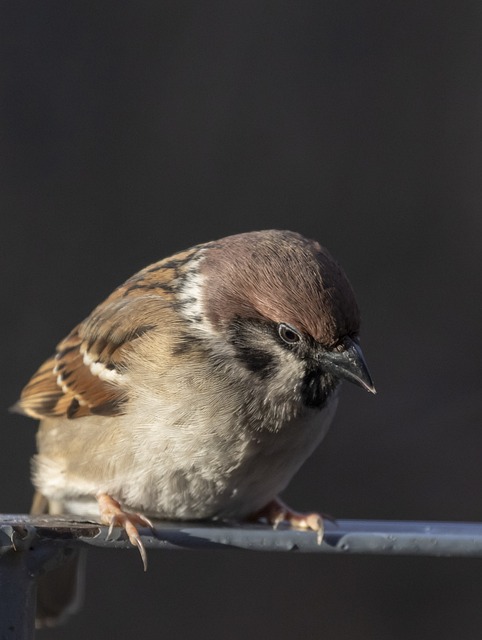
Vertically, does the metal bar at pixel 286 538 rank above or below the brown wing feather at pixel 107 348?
below

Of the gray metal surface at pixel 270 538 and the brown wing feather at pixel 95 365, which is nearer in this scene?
the gray metal surface at pixel 270 538

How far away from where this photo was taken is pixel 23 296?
479 centimetres

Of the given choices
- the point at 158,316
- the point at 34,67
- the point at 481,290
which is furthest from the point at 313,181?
the point at 158,316

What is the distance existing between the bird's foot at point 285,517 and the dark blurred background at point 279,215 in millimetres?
1686

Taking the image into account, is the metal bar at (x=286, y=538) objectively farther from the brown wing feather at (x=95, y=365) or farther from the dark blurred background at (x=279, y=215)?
the dark blurred background at (x=279, y=215)

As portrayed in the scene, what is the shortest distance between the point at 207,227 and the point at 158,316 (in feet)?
6.97

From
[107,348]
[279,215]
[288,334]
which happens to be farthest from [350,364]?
[279,215]

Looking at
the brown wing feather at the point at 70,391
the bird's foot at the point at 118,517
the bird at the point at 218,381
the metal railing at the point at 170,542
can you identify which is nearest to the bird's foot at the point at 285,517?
the bird at the point at 218,381

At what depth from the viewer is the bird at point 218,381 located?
2.48 meters

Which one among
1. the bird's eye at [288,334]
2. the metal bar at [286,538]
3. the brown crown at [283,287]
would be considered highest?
the brown crown at [283,287]

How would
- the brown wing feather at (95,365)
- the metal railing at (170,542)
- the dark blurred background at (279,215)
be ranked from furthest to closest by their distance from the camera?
the dark blurred background at (279,215) < the brown wing feather at (95,365) < the metal railing at (170,542)

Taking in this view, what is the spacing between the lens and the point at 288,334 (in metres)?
2.51

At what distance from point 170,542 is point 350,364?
576 millimetres

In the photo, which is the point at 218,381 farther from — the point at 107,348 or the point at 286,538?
the point at 286,538
